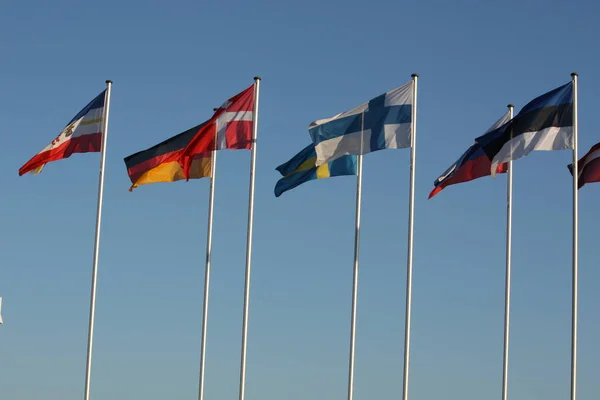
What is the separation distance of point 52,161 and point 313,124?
8987 millimetres

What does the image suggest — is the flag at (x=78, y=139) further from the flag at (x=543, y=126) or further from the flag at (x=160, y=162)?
the flag at (x=543, y=126)

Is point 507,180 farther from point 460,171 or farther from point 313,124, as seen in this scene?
point 313,124

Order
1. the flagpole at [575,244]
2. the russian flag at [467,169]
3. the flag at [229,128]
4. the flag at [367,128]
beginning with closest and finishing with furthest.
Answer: the flagpole at [575,244], the russian flag at [467,169], the flag at [367,128], the flag at [229,128]

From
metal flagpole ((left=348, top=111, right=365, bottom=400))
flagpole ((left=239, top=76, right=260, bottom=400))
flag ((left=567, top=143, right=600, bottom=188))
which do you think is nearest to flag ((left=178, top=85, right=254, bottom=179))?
flagpole ((left=239, top=76, right=260, bottom=400))

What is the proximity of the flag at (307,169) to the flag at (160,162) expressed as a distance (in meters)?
3.26

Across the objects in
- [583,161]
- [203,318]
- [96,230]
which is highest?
[583,161]

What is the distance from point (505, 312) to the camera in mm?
41875

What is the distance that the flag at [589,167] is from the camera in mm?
40219

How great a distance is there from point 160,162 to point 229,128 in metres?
2.62

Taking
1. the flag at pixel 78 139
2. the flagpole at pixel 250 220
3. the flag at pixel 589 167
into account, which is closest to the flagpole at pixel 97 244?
the flag at pixel 78 139

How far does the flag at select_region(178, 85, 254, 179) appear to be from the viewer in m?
43.6

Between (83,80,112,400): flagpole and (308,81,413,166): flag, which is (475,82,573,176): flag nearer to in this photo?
(308,81,413,166): flag

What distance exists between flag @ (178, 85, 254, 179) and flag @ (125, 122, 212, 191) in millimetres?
370

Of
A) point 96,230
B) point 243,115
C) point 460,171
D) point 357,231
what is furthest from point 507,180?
point 96,230
